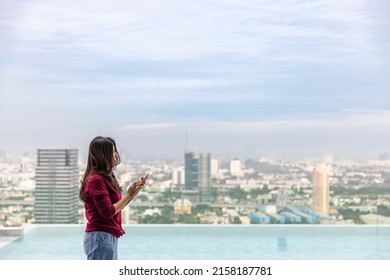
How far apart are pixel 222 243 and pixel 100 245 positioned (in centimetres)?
416

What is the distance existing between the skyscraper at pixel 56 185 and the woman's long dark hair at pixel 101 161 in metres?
4.41

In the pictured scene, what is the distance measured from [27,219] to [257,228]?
234 centimetres

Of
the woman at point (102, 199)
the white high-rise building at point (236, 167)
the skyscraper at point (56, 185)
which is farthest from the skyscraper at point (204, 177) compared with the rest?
the woman at point (102, 199)

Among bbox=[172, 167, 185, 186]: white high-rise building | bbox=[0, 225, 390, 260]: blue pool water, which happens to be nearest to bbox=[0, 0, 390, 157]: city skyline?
bbox=[172, 167, 185, 186]: white high-rise building

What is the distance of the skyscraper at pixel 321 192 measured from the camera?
24.7 feet

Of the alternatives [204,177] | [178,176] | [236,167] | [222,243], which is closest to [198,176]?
[204,177]

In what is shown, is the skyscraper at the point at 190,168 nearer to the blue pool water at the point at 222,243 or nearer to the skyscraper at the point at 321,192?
the blue pool water at the point at 222,243

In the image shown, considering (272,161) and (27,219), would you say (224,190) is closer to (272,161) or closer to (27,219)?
(272,161)

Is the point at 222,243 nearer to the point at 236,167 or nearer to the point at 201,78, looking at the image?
the point at 236,167

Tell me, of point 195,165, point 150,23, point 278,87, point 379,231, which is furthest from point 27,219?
point 379,231

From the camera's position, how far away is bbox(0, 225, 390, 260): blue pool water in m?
6.49

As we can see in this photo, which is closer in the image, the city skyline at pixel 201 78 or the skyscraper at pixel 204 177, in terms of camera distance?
the city skyline at pixel 201 78
